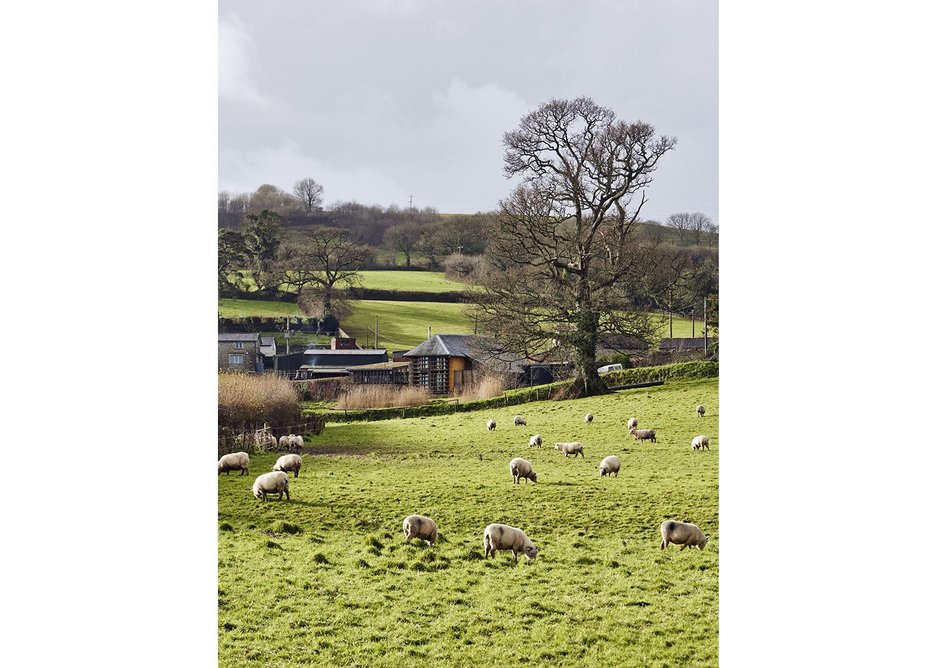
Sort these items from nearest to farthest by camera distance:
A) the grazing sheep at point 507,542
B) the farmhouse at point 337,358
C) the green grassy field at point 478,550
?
the green grassy field at point 478,550, the grazing sheep at point 507,542, the farmhouse at point 337,358

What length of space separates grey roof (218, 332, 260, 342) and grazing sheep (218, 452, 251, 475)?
0.70 m

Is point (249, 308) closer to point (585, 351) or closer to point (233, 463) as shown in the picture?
point (233, 463)

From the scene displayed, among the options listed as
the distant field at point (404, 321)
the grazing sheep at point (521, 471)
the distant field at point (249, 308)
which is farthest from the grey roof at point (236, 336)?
the grazing sheep at point (521, 471)

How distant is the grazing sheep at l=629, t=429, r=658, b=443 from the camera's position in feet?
15.0

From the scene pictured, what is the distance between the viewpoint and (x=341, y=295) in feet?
16.1

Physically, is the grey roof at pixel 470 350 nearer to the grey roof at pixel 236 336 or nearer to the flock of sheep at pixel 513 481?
the flock of sheep at pixel 513 481

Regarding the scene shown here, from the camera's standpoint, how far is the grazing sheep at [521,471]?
4.54m

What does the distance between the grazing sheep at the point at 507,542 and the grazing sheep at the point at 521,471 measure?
391mm

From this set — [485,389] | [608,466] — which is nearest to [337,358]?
[485,389]

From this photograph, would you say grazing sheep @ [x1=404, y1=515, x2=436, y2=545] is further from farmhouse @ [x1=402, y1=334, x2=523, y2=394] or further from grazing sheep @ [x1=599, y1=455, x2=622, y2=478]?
grazing sheep @ [x1=599, y1=455, x2=622, y2=478]

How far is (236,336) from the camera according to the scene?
185 inches
